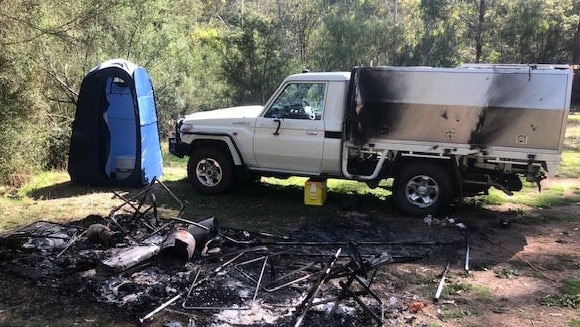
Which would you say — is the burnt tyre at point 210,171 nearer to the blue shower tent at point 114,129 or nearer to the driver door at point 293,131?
the driver door at point 293,131

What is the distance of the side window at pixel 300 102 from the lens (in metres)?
8.09

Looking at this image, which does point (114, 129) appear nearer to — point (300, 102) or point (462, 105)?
point (300, 102)

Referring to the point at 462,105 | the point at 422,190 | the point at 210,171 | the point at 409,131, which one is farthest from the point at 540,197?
the point at 210,171

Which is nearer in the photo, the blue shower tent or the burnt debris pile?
the burnt debris pile

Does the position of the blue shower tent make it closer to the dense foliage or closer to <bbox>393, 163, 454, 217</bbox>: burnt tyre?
the dense foliage

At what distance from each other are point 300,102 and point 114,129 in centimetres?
381

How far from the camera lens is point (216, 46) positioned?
18.3 meters

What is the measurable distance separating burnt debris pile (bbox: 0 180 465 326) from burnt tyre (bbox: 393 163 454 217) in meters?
0.78

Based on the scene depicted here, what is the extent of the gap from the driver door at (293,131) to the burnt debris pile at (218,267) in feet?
5.16

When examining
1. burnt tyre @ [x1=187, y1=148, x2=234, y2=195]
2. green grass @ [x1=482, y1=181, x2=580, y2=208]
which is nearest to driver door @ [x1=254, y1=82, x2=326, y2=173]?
burnt tyre @ [x1=187, y1=148, x2=234, y2=195]

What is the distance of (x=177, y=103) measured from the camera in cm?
1552

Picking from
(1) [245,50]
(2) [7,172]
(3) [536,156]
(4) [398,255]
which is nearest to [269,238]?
(4) [398,255]

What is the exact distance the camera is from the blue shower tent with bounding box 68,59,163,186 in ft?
30.2

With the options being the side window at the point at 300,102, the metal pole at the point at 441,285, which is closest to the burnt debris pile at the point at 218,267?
the metal pole at the point at 441,285
